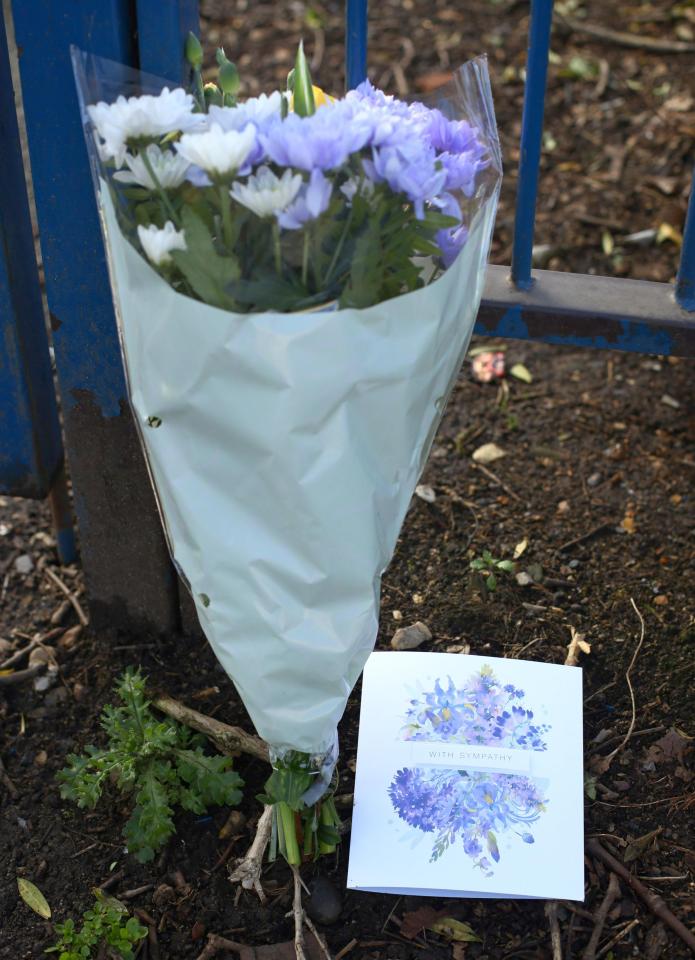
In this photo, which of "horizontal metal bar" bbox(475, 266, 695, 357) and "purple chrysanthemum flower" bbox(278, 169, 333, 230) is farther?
"horizontal metal bar" bbox(475, 266, 695, 357)

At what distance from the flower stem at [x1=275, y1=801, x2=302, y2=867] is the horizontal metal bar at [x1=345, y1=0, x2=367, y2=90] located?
102 centimetres

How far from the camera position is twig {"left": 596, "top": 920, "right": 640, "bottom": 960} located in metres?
1.44

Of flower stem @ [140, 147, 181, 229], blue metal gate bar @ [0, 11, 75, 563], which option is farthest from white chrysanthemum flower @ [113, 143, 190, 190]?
blue metal gate bar @ [0, 11, 75, 563]

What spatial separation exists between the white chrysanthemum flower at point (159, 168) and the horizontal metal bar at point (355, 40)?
0.52m

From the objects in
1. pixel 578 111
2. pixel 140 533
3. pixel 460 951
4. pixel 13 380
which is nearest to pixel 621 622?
pixel 460 951

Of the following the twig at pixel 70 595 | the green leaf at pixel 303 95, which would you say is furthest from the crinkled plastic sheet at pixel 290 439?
the twig at pixel 70 595

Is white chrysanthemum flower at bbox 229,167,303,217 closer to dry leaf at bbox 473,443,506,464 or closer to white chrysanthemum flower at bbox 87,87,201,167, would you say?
white chrysanthemum flower at bbox 87,87,201,167

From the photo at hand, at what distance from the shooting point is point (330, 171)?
109cm

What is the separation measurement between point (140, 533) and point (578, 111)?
2.14 m

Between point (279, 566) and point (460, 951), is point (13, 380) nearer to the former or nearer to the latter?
point (279, 566)

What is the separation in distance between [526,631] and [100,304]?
2.90 ft

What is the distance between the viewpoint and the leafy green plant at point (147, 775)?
150 cm

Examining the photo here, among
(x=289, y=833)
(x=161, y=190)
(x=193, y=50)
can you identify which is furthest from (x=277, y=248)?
(x=289, y=833)

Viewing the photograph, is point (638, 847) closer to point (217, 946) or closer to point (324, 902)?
point (324, 902)
